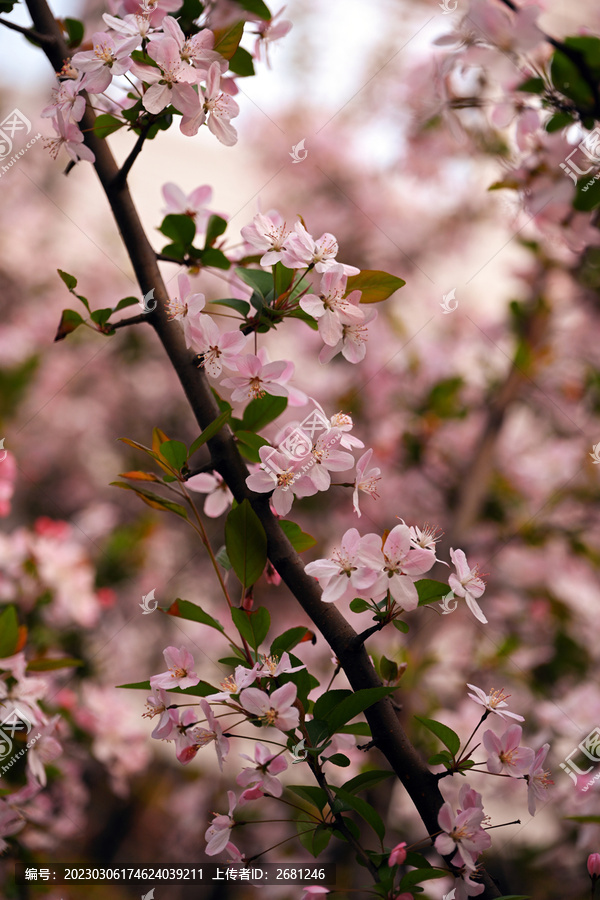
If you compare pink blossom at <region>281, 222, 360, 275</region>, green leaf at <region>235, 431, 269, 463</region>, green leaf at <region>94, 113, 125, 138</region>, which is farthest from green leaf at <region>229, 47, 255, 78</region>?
green leaf at <region>235, 431, 269, 463</region>

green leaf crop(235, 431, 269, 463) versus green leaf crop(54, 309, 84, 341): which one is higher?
green leaf crop(54, 309, 84, 341)

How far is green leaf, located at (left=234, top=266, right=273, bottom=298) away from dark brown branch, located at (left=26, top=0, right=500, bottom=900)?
0.07 metres

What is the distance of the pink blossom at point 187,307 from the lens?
1.61 ft

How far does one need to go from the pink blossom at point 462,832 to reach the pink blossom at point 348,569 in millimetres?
158

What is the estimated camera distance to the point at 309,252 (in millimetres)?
467

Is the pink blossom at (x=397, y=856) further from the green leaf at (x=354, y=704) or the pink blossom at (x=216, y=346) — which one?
the pink blossom at (x=216, y=346)

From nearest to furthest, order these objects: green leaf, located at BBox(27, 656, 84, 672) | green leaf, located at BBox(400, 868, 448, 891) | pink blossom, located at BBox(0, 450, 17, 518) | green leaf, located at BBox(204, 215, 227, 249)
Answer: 1. green leaf, located at BBox(400, 868, 448, 891)
2. green leaf, located at BBox(204, 215, 227, 249)
3. green leaf, located at BBox(27, 656, 84, 672)
4. pink blossom, located at BBox(0, 450, 17, 518)

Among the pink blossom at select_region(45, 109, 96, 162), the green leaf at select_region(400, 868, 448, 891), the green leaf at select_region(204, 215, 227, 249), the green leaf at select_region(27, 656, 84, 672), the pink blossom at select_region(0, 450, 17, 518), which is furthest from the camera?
the pink blossom at select_region(0, 450, 17, 518)

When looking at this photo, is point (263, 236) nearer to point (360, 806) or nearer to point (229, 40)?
point (229, 40)

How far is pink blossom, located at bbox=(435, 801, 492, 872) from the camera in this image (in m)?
0.43

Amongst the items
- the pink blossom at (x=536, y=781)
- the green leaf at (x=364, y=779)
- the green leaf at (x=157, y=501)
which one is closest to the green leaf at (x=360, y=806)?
the green leaf at (x=364, y=779)

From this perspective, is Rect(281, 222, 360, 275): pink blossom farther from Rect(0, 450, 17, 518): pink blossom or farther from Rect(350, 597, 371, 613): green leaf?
Rect(0, 450, 17, 518): pink blossom

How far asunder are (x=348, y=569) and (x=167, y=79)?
386 mm

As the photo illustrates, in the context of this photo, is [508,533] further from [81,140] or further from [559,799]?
[81,140]
